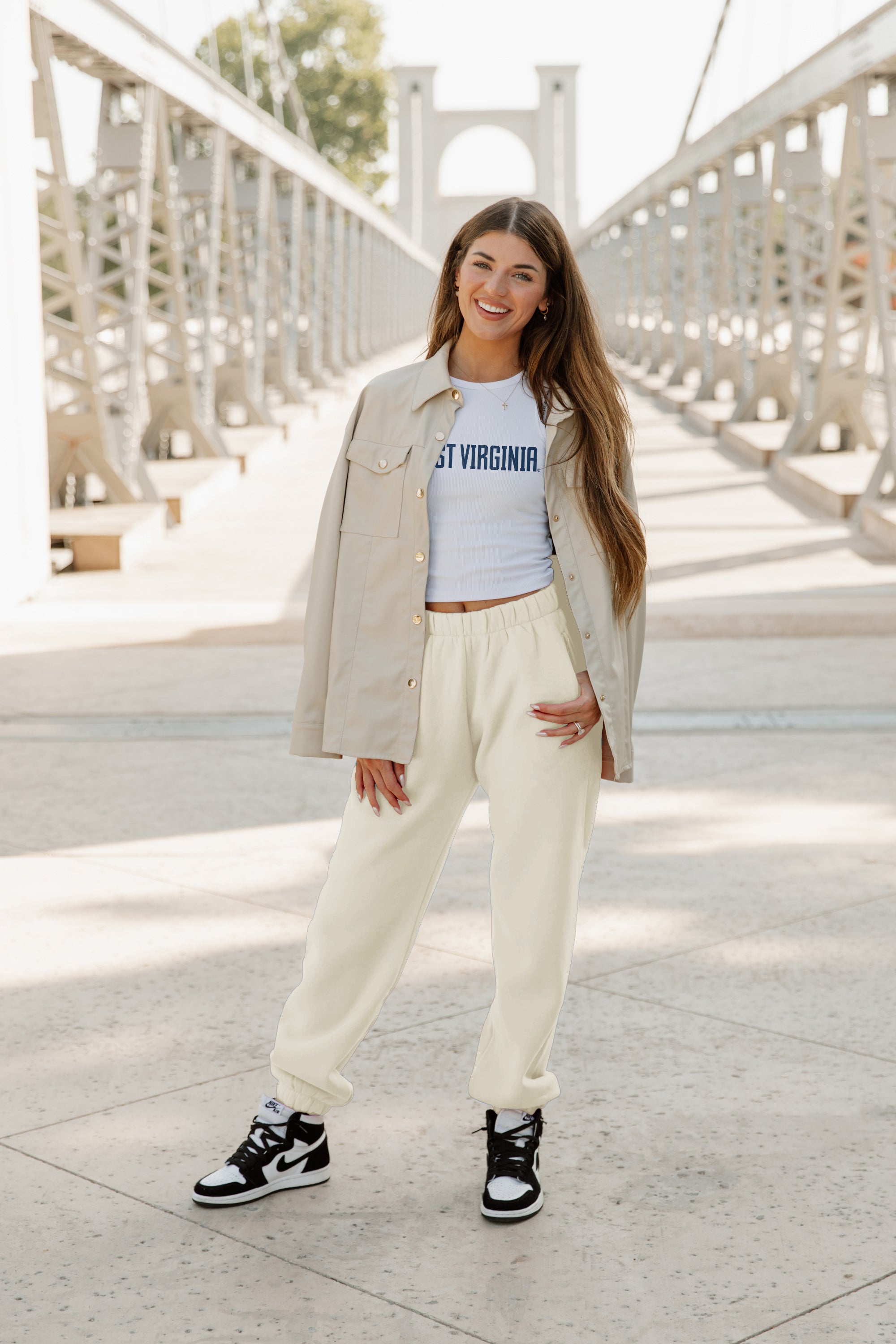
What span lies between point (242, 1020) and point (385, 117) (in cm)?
9330

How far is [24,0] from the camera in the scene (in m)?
9.50

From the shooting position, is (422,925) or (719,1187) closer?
(719,1187)

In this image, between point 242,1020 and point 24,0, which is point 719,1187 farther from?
point 24,0

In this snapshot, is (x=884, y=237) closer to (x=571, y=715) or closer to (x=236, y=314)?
(x=236, y=314)

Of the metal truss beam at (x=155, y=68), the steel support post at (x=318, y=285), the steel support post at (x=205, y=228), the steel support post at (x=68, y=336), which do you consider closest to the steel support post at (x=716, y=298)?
the steel support post at (x=318, y=285)

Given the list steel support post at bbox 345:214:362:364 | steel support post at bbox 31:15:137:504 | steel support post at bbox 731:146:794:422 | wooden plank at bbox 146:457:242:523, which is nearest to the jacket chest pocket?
steel support post at bbox 31:15:137:504

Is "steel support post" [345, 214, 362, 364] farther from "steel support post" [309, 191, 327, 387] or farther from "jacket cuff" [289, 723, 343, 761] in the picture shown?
"jacket cuff" [289, 723, 343, 761]

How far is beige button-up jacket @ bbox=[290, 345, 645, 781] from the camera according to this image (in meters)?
2.54

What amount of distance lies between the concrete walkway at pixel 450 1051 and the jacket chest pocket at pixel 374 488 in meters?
1.10

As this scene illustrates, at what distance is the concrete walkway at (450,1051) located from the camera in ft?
7.63

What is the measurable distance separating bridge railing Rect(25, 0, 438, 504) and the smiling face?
26.5 feet

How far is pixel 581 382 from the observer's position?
260 centimetres

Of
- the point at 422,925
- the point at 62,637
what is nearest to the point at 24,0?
the point at 62,637

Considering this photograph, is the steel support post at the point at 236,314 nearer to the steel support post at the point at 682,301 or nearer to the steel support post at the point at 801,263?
the steel support post at the point at 801,263
